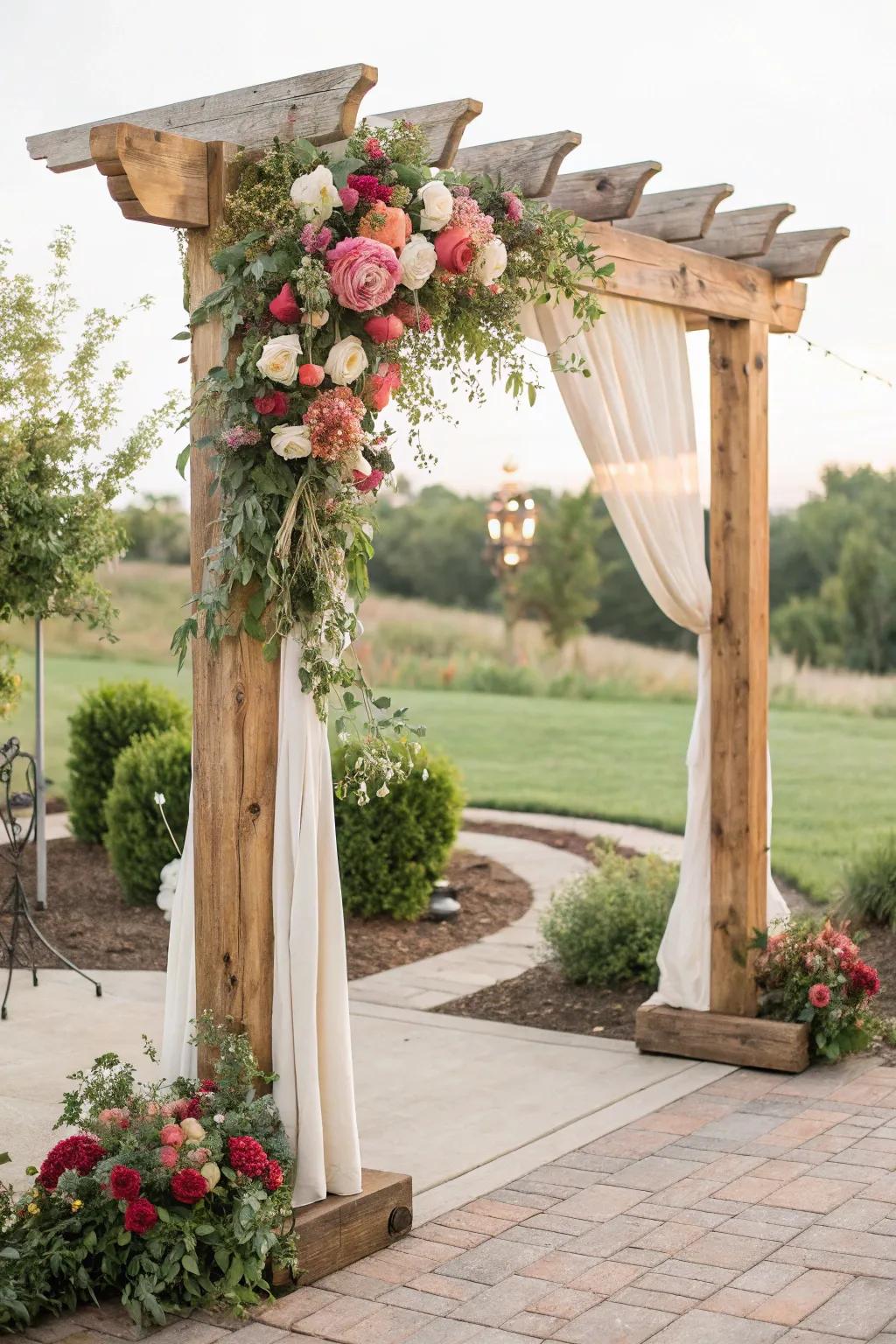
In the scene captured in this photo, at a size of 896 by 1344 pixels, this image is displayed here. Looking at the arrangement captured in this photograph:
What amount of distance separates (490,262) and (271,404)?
64cm

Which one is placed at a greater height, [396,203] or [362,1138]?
[396,203]

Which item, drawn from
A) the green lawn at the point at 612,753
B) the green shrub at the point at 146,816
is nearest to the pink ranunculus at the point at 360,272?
the green shrub at the point at 146,816

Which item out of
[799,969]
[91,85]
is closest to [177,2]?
[91,85]

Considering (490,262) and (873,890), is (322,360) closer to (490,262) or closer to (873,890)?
(490,262)

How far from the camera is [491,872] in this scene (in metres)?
A: 8.21

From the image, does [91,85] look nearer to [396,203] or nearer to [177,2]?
[177,2]

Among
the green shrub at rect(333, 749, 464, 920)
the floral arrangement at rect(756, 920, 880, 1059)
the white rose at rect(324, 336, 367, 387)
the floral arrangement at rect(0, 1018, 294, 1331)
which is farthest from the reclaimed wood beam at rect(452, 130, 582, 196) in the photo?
the green shrub at rect(333, 749, 464, 920)

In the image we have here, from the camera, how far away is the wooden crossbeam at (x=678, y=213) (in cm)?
425

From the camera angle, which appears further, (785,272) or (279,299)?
(785,272)

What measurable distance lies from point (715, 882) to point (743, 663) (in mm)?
752

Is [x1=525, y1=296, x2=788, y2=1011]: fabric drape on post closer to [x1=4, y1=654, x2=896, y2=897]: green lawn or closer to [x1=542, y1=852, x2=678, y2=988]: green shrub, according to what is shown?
[x1=542, y1=852, x2=678, y2=988]: green shrub

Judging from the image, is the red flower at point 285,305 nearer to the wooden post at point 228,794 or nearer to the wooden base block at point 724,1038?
the wooden post at point 228,794

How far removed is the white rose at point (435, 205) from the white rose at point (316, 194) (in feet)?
0.72

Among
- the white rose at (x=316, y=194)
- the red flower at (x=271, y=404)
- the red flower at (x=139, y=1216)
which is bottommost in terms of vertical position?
the red flower at (x=139, y=1216)
